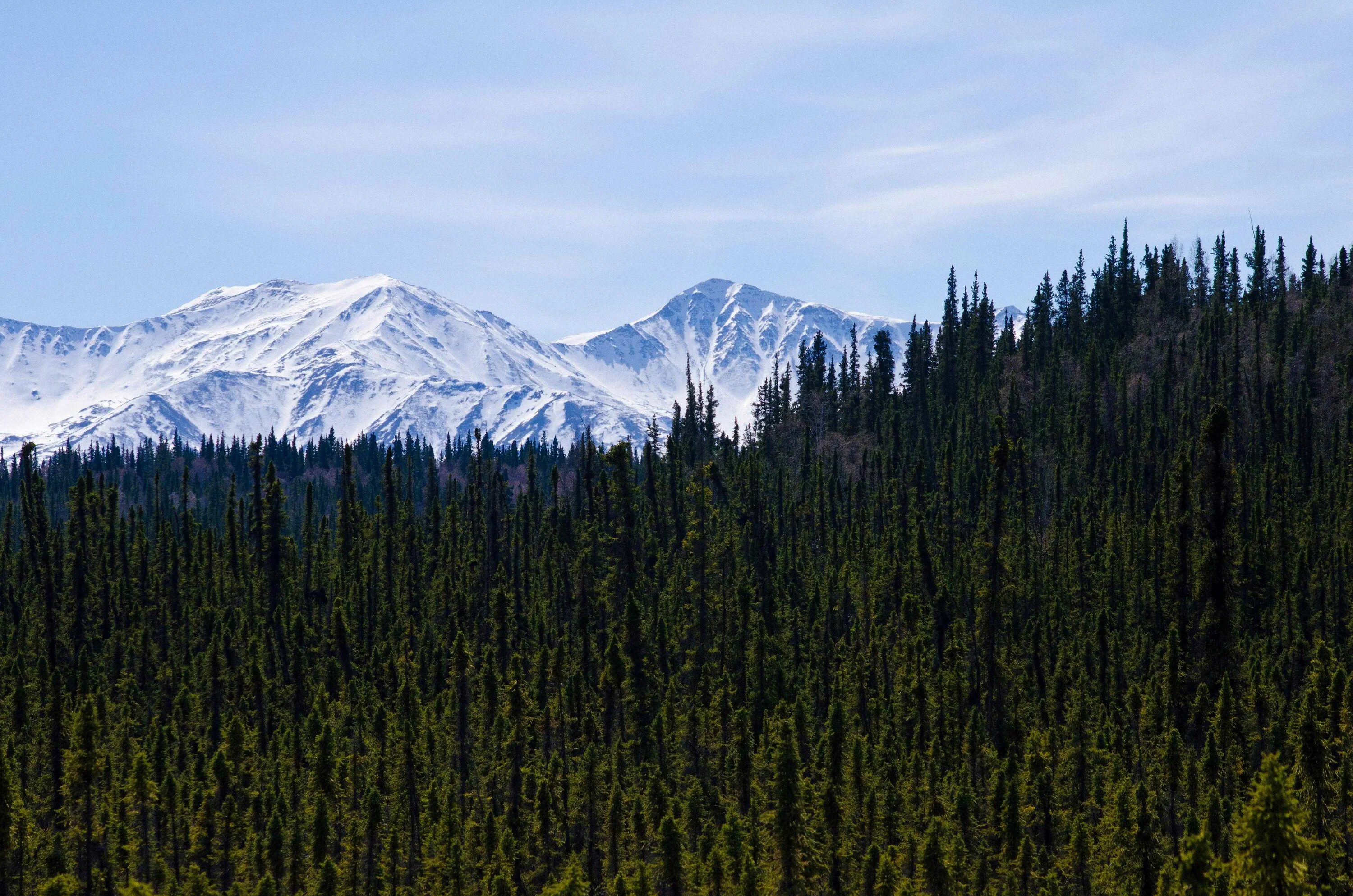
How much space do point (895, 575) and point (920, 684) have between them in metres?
26.0

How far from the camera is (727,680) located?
99500mm

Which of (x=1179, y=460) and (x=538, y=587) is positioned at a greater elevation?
(x=1179, y=460)

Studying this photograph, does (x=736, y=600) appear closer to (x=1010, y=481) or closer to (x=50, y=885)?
(x=1010, y=481)

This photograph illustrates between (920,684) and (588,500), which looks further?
(588,500)

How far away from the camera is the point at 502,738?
3430 inches

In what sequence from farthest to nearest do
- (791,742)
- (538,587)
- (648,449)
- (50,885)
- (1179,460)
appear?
(648,449)
(538,587)
(1179,460)
(791,742)
(50,885)

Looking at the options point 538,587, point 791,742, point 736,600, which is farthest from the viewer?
point 538,587

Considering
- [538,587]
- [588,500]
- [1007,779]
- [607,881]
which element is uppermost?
[588,500]

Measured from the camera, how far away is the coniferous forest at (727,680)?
235 ft

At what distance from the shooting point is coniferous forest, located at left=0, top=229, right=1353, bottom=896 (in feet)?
235

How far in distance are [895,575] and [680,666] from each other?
21.6m

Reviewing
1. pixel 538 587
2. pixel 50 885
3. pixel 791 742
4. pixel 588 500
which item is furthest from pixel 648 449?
pixel 50 885

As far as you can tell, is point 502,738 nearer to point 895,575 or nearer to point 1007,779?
point 1007,779

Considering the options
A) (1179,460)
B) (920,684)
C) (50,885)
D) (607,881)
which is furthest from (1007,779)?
(50,885)
